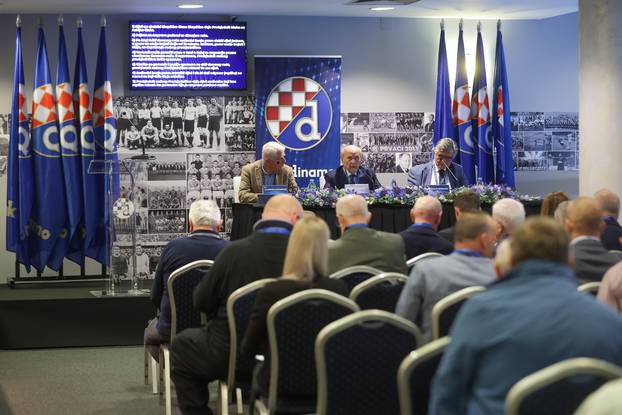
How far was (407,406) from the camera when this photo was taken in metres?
2.96

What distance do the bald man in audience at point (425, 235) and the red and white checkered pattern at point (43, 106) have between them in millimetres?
4919

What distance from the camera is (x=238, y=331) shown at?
4.39m

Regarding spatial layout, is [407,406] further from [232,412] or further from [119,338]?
[119,338]

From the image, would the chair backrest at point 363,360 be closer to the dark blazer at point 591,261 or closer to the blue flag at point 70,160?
the dark blazer at point 591,261

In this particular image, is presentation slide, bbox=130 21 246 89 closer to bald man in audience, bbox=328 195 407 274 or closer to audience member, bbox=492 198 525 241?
audience member, bbox=492 198 525 241

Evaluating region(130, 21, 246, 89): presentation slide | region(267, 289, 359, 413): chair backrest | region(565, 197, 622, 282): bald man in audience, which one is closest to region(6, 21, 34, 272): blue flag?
region(130, 21, 246, 89): presentation slide

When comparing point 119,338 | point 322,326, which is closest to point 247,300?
point 322,326

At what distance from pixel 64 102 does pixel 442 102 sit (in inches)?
167

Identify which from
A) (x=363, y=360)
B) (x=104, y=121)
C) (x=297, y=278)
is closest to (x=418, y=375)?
(x=363, y=360)

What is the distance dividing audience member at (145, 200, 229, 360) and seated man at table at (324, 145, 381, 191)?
3.83 metres

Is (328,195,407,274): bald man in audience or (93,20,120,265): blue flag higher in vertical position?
(93,20,120,265): blue flag

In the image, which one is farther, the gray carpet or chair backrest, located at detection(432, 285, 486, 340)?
the gray carpet

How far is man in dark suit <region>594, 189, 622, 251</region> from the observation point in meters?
6.13

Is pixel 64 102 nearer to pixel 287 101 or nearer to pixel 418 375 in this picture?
pixel 287 101
